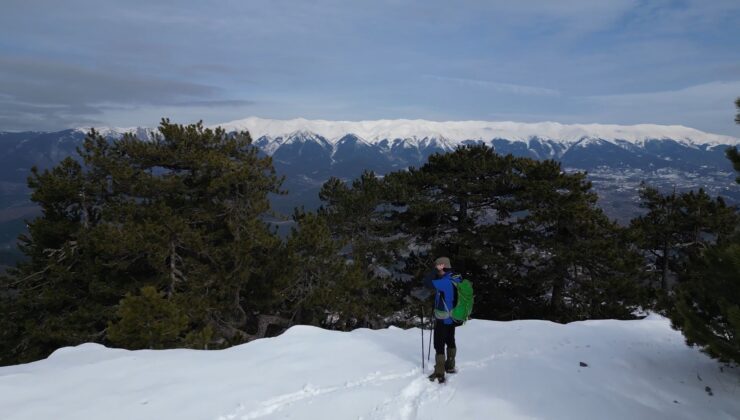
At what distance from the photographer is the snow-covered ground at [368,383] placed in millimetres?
6156

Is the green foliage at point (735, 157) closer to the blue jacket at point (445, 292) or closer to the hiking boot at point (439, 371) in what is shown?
the blue jacket at point (445, 292)

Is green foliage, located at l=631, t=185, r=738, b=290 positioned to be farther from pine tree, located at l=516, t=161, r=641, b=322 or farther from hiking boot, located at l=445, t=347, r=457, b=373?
hiking boot, located at l=445, t=347, r=457, b=373

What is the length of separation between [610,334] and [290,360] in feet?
26.1

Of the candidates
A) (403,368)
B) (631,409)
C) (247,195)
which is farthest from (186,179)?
(631,409)

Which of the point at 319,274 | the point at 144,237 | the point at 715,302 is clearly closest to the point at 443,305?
the point at 715,302

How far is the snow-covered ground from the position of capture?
6156 millimetres

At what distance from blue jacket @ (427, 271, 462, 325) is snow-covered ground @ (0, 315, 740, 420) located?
123cm

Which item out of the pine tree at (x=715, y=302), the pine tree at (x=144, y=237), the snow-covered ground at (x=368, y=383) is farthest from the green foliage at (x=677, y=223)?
the pine tree at (x=144, y=237)

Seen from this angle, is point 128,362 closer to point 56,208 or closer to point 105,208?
point 105,208

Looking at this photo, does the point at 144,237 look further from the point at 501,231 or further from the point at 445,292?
the point at 501,231

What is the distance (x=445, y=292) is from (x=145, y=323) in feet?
28.2

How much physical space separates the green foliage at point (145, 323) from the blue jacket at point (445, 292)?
7.78 metres

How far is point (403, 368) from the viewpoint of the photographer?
27.0ft

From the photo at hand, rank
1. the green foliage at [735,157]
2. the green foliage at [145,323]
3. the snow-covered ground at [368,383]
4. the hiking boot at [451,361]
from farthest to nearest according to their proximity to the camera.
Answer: the green foliage at [145,323] < the hiking boot at [451,361] < the snow-covered ground at [368,383] < the green foliage at [735,157]
